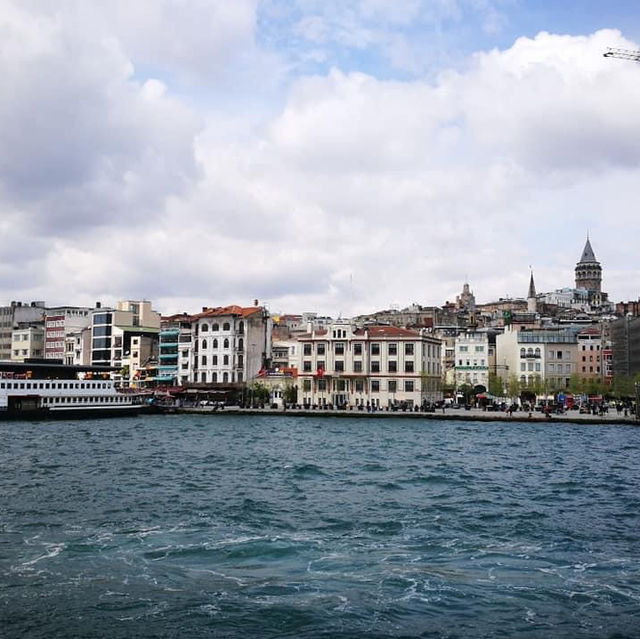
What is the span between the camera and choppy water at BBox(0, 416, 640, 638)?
1491 cm

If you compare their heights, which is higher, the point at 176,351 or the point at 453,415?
the point at 176,351

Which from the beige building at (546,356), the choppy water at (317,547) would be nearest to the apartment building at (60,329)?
the beige building at (546,356)

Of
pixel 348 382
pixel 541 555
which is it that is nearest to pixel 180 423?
Answer: pixel 348 382

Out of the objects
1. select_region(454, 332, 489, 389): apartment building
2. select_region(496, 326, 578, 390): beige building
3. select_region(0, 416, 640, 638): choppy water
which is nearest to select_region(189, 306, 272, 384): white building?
select_region(454, 332, 489, 389): apartment building

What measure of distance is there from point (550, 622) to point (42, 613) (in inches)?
354

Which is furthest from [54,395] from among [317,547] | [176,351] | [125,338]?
[317,547]

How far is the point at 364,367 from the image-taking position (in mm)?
91750

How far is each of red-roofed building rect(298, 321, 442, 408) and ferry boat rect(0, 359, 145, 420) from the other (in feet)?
62.9

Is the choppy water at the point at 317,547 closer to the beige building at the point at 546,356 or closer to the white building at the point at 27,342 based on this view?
the beige building at the point at 546,356

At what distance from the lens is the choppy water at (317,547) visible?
14.9 meters

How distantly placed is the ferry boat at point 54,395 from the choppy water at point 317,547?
120 ft

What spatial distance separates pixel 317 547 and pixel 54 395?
6390cm

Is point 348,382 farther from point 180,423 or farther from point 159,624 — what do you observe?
point 159,624

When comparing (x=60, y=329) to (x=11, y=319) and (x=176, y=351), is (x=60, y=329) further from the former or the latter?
(x=176, y=351)
